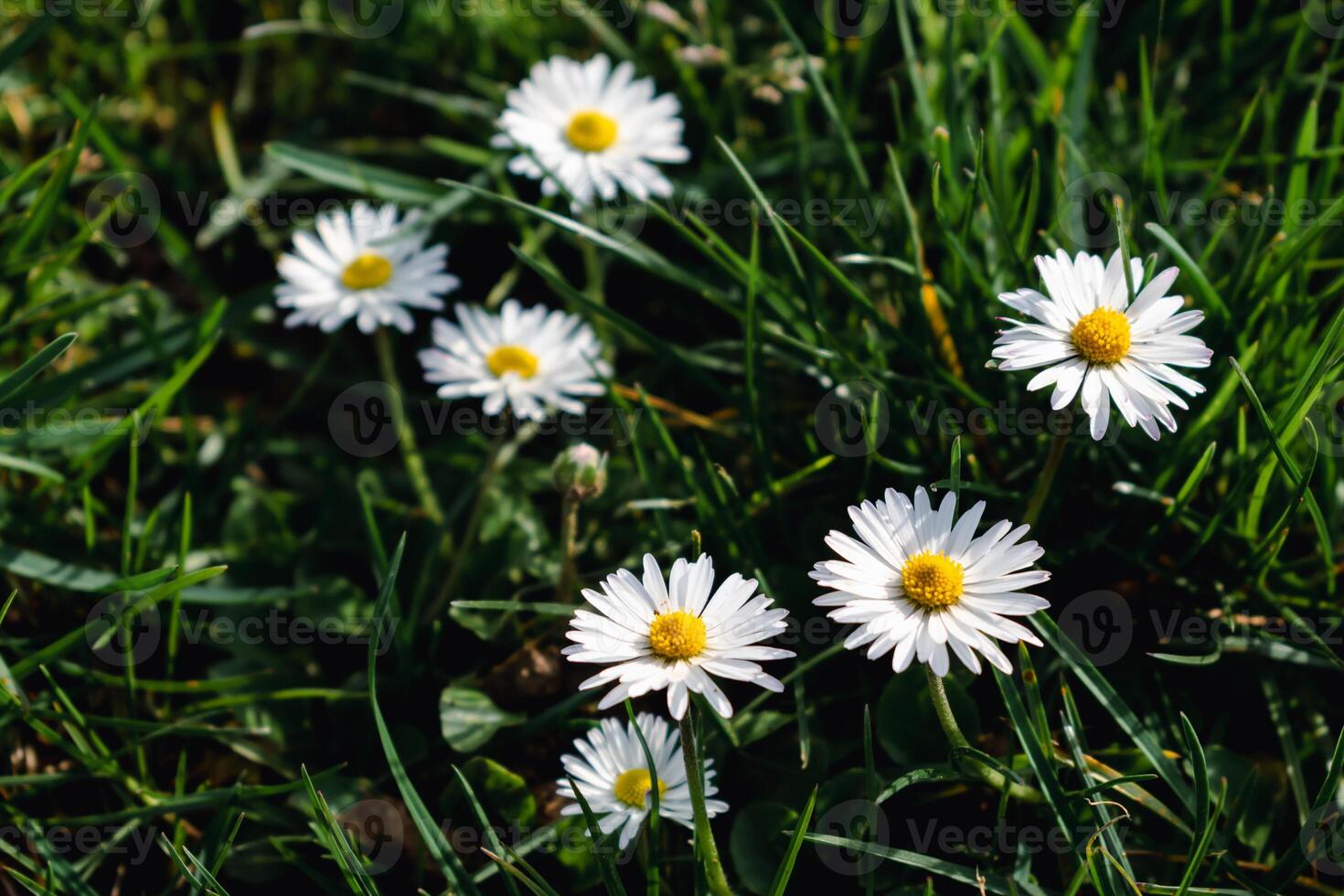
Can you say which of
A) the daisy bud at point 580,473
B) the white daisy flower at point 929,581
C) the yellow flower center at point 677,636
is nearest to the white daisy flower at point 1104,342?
the white daisy flower at point 929,581

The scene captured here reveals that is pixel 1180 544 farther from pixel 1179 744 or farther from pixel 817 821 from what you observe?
pixel 817 821

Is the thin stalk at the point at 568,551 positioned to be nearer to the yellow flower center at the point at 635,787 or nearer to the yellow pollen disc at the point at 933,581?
the yellow flower center at the point at 635,787

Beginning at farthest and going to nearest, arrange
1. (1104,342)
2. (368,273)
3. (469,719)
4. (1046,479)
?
1. (368,273)
2. (469,719)
3. (1046,479)
4. (1104,342)

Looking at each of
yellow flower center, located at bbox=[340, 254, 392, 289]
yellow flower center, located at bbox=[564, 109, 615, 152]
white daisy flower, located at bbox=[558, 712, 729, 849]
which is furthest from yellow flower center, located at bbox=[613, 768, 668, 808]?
yellow flower center, located at bbox=[564, 109, 615, 152]

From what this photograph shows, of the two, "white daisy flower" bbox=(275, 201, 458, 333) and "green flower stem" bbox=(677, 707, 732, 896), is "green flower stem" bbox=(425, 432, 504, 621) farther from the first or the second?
"green flower stem" bbox=(677, 707, 732, 896)

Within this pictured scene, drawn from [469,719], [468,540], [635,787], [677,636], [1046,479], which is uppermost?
[1046,479]

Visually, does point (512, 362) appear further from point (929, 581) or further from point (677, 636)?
point (929, 581)

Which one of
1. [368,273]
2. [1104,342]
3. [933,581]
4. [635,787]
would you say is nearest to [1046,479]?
[1104,342]
